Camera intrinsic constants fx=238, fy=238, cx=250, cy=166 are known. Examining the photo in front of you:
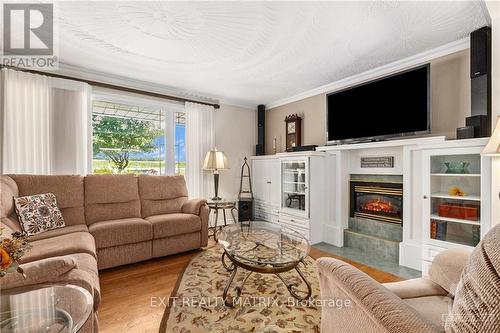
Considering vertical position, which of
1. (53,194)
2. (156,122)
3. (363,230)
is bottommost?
(363,230)

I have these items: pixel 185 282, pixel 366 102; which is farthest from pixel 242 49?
pixel 185 282

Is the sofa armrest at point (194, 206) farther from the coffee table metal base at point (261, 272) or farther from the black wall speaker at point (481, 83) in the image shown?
the black wall speaker at point (481, 83)

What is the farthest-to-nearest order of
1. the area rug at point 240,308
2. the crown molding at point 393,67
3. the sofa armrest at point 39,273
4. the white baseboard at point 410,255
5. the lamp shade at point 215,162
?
the lamp shade at point 215,162
the white baseboard at point 410,255
the crown molding at point 393,67
the area rug at point 240,308
the sofa armrest at point 39,273

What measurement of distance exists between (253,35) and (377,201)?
251cm

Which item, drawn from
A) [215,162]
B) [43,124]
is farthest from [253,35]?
[43,124]

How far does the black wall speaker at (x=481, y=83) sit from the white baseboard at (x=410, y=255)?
1259 mm

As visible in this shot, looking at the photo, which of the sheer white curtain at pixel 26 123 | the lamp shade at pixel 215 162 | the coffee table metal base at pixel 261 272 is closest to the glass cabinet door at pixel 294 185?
the lamp shade at pixel 215 162

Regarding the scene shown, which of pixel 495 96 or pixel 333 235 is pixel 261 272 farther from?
pixel 495 96

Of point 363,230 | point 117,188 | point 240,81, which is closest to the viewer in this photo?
point 117,188

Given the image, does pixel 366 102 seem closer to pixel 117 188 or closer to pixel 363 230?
pixel 363 230

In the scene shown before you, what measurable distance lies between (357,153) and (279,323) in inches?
97.0

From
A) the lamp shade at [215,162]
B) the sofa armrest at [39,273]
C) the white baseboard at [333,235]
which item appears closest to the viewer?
the sofa armrest at [39,273]

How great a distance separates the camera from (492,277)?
0.58m

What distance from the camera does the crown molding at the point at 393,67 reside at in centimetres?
243
